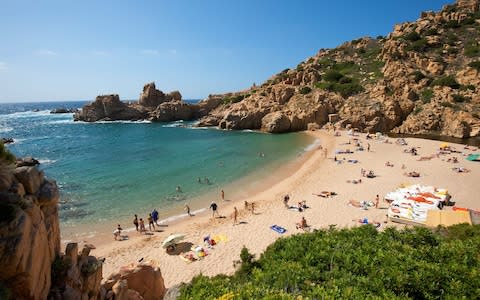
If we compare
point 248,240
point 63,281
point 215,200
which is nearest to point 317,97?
point 215,200

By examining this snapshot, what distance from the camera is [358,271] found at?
316 inches

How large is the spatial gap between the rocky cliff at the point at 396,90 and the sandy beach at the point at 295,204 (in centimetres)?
Result: 1310

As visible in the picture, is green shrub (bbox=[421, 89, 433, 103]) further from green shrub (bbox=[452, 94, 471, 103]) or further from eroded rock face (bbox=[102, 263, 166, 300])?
eroded rock face (bbox=[102, 263, 166, 300])

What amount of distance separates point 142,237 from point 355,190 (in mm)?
15428

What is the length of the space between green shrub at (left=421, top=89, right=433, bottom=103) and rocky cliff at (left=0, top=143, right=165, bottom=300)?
5116 centimetres

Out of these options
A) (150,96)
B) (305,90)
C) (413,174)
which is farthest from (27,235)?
(150,96)

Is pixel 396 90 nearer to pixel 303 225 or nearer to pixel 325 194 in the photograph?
pixel 325 194

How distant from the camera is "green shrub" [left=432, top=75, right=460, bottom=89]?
152 ft

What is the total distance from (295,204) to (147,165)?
18.4 meters

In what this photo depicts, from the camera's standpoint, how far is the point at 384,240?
9633 mm

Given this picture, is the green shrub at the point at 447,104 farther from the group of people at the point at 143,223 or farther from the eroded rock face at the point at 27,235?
the eroded rock face at the point at 27,235

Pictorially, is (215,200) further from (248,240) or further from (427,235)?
(427,235)

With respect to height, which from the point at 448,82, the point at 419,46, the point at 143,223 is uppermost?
the point at 419,46

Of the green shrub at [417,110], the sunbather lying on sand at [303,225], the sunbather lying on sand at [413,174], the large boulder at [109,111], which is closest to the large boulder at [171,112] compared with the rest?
the large boulder at [109,111]
